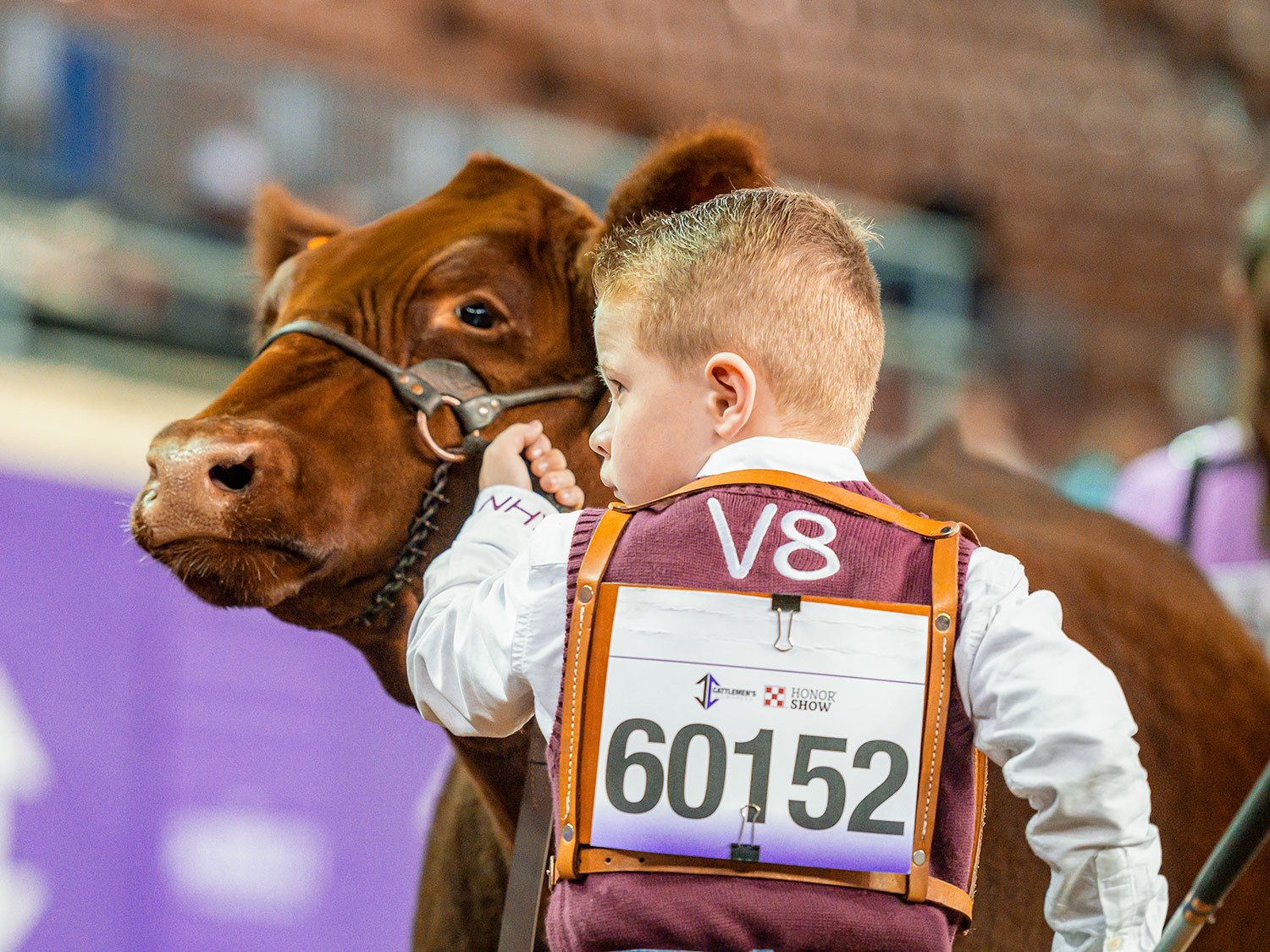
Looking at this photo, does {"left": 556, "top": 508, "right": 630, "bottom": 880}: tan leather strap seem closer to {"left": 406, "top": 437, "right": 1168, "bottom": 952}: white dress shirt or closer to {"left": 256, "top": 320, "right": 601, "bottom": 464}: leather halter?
{"left": 406, "top": 437, "right": 1168, "bottom": 952}: white dress shirt

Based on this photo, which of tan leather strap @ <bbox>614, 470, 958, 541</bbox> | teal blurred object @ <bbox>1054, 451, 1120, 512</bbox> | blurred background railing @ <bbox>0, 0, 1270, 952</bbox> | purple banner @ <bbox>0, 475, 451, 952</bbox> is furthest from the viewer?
teal blurred object @ <bbox>1054, 451, 1120, 512</bbox>

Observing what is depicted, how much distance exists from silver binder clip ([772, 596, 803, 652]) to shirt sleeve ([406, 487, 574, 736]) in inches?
7.7

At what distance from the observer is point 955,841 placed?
1050 millimetres

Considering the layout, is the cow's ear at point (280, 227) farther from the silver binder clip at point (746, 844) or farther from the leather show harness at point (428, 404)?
the silver binder clip at point (746, 844)

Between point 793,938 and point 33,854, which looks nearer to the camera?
point 793,938

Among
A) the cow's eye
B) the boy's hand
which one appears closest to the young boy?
the boy's hand

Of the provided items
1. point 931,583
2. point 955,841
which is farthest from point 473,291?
point 955,841

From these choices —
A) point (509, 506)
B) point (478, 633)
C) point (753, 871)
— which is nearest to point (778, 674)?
point (753, 871)

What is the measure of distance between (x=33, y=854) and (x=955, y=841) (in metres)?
2.41

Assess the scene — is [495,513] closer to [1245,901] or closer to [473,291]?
[473,291]

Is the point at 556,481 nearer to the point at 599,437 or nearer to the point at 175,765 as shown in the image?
the point at 599,437

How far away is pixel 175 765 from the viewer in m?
3.08

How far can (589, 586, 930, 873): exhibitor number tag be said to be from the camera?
1.01 m

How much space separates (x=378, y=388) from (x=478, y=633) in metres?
0.39
